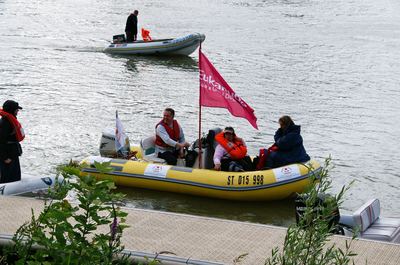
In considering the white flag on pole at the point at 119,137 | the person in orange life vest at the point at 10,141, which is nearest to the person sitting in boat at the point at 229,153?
the white flag on pole at the point at 119,137

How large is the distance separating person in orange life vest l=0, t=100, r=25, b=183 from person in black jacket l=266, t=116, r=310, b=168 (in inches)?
150

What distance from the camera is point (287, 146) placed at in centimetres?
1115

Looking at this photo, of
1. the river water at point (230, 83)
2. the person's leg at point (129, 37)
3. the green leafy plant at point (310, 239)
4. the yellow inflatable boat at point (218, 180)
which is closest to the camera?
the green leafy plant at point (310, 239)

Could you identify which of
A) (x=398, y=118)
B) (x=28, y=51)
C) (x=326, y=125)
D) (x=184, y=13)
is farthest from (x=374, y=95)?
(x=184, y=13)

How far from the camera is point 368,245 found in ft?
25.8

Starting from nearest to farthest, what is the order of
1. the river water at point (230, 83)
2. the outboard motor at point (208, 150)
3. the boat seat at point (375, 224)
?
the boat seat at point (375, 224) < the outboard motor at point (208, 150) < the river water at point (230, 83)

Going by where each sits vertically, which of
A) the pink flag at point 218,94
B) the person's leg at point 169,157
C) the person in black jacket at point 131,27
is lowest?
the person's leg at point 169,157

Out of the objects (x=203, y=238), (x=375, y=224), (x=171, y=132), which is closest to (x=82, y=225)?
(x=203, y=238)

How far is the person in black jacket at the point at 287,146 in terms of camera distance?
11062 millimetres

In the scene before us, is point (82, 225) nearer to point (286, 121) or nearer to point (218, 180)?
point (218, 180)

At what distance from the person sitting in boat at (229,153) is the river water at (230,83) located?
23.0 inches

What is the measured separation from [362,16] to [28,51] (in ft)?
74.4

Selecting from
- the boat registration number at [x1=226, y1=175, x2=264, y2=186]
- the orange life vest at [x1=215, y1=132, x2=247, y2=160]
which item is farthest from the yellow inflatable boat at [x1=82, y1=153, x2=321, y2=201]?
the orange life vest at [x1=215, y1=132, x2=247, y2=160]

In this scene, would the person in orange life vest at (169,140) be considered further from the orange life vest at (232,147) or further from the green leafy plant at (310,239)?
the green leafy plant at (310,239)
